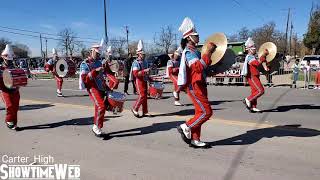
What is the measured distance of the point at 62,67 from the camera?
15.1 metres

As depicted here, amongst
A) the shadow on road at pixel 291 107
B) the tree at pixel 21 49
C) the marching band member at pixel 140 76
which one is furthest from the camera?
the tree at pixel 21 49

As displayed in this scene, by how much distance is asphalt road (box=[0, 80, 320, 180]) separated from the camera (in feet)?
18.3

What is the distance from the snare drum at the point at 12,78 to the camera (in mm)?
8445

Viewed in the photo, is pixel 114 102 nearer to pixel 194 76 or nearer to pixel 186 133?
pixel 186 133

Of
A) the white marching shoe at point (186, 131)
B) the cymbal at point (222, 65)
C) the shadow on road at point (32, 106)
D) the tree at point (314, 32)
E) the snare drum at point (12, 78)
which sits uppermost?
the tree at point (314, 32)

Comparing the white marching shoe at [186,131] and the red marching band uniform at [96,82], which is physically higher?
the red marching band uniform at [96,82]

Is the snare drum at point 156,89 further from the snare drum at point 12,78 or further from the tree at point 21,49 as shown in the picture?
the tree at point 21,49

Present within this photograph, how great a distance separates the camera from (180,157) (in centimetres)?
626

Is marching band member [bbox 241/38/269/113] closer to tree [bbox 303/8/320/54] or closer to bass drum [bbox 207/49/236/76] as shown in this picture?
bass drum [bbox 207/49/236/76]

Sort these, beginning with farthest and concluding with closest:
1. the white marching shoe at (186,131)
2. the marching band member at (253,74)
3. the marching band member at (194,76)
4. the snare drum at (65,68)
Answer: the snare drum at (65,68)
the marching band member at (253,74)
the white marching shoe at (186,131)
the marching band member at (194,76)

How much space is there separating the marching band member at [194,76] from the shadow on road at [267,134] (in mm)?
592

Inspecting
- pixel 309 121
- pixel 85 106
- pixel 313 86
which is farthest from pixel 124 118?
pixel 313 86

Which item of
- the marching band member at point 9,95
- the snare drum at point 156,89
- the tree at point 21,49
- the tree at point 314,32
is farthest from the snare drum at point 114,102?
the tree at point 21,49

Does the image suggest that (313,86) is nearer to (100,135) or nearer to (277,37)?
(100,135)
